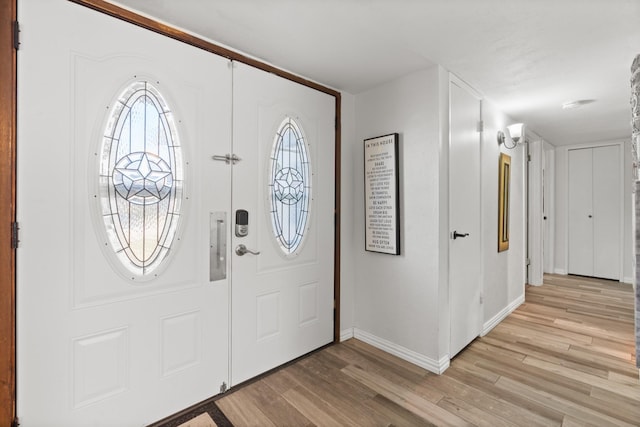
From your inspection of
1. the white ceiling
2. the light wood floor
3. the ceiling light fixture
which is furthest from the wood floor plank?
the ceiling light fixture

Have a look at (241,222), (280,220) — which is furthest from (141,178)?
(280,220)

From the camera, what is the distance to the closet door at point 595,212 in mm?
5035

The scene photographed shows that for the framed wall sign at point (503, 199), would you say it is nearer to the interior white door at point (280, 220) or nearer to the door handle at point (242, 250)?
the interior white door at point (280, 220)

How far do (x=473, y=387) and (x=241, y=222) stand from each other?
194 centimetres

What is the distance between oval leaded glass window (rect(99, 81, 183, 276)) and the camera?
1.62 meters

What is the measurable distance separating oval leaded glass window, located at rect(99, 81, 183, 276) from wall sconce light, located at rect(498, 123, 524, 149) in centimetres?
312

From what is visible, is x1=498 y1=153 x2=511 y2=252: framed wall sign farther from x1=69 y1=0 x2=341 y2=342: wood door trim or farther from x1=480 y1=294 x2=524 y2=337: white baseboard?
x1=69 y1=0 x2=341 y2=342: wood door trim

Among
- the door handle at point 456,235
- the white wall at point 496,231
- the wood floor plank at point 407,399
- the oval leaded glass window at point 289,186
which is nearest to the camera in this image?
the wood floor plank at point 407,399

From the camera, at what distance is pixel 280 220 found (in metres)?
2.38

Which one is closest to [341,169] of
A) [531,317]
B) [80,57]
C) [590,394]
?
[80,57]

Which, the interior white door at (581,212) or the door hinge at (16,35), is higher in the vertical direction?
the door hinge at (16,35)

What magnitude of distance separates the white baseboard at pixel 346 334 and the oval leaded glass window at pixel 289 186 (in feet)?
3.24

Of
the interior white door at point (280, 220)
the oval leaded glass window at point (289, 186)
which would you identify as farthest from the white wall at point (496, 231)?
the oval leaded glass window at point (289, 186)

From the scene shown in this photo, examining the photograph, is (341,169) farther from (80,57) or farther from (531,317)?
(531,317)
